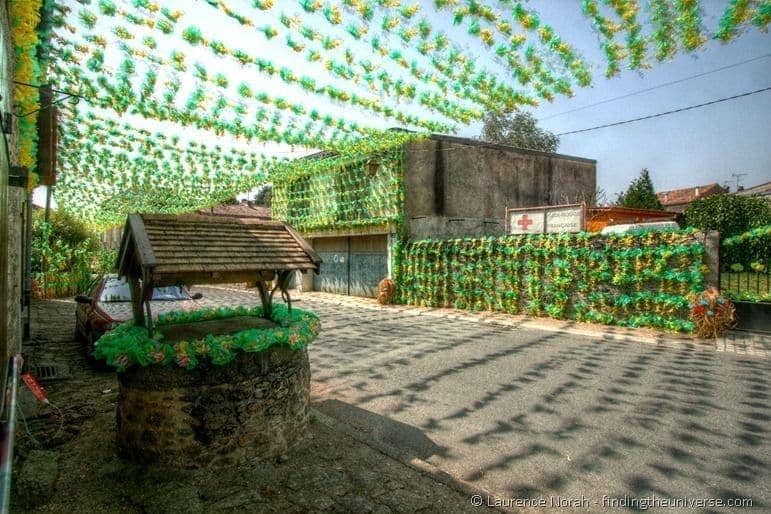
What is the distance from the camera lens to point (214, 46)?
550 cm

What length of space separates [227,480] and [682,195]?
2073 inches

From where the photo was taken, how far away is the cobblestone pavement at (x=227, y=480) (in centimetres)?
306

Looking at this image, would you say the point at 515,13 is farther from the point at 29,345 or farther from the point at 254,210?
the point at 254,210

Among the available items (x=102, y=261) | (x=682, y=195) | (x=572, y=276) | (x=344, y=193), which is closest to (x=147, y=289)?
(x=572, y=276)

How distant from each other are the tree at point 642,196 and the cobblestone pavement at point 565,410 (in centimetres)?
1889

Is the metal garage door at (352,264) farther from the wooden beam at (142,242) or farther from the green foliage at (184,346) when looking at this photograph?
the wooden beam at (142,242)

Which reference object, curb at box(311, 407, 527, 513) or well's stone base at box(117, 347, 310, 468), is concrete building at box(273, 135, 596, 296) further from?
well's stone base at box(117, 347, 310, 468)

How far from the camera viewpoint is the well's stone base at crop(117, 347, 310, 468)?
3.54 metres

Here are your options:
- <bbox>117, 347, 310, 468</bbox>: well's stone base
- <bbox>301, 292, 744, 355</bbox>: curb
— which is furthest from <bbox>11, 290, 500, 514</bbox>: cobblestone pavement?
<bbox>301, 292, 744, 355</bbox>: curb

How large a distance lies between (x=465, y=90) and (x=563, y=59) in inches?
68.9

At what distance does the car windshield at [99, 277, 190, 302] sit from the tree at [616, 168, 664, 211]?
78.8ft

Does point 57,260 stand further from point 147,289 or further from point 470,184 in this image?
point 147,289

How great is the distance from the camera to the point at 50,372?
6188 mm

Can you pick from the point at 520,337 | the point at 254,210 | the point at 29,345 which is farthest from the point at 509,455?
the point at 254,210
